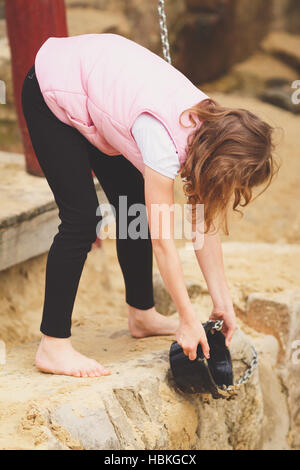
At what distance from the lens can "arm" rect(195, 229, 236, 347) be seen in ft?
6.08

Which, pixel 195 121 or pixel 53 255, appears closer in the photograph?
pixel 195 121

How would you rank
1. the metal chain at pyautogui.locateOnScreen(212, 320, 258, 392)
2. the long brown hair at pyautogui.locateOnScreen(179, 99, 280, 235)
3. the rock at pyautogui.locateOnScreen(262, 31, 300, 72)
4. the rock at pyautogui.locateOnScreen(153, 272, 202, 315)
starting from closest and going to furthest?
the long brown hair at pyautogui.locateOnScreen(179, 99, 280, 235) → the metal chain at pyautogui.locateOnScreen(212, 320, 258, 392) → the rock at pyautogui.locateOnScreen(153, 272, 202, 315) → the rock at pyautogui.locateOnScreen(262, 31, 300, 72)

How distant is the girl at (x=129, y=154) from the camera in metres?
1.55

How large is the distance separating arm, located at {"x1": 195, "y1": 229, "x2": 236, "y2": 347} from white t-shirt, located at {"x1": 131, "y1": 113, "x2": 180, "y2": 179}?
354 mm

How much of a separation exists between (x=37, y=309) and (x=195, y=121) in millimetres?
1441

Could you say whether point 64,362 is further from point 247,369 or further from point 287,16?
point 287,16

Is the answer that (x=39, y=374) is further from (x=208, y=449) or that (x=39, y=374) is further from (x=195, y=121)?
(x=195, y=121)

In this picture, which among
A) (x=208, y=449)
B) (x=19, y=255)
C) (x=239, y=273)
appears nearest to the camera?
(x=208, y=449)

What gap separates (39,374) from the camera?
1889mm

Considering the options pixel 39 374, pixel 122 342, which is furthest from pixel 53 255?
pixel 122 342

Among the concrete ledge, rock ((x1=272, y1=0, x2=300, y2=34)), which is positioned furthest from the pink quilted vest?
rock ((x1=272, y1=0, x2=300, y2=34))

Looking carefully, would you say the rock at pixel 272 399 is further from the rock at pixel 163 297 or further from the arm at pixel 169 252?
the arm at pixel 169 252

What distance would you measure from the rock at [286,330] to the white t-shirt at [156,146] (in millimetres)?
987

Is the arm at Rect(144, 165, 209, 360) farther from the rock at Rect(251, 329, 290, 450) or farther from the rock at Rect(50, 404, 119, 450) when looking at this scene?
the rock at Rect(251, 329, 290, 450)
